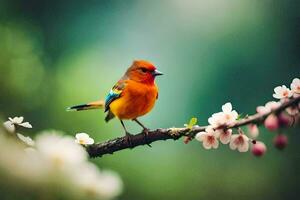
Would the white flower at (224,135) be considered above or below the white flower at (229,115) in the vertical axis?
below

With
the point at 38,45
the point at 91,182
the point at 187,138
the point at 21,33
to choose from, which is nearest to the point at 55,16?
the point at 38,45

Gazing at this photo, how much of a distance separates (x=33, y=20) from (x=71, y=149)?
325 cm

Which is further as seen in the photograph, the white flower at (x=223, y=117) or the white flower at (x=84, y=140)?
the white flower at (x=84, y=140)

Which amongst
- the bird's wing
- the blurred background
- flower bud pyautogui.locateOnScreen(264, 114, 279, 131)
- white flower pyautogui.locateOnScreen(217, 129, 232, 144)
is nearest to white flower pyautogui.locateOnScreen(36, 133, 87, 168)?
flower bud pyautogui.locateOnScreen(264, 114, 279, 131)

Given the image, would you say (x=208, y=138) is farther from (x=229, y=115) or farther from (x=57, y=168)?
(x=57, y=168)

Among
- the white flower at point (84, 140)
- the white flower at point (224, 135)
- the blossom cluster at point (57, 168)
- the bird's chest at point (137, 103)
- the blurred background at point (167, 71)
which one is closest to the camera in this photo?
the blossom cluster at point (57, 168)

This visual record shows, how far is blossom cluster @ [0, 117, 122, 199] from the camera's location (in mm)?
477

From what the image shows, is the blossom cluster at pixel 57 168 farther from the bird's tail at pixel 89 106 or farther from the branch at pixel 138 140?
the bird's tail at pixel 89 106

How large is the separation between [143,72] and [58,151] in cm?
93

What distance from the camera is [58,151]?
1.70 feet

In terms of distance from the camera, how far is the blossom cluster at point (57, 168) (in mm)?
477

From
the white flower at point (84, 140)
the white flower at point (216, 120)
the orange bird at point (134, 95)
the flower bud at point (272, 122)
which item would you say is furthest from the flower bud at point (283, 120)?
the orange bird at point (134, 95)

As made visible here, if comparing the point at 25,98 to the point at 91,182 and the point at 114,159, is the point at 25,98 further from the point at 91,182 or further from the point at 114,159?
the point at 91,182

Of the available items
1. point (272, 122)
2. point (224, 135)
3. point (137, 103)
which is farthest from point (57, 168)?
point (137, 103)
